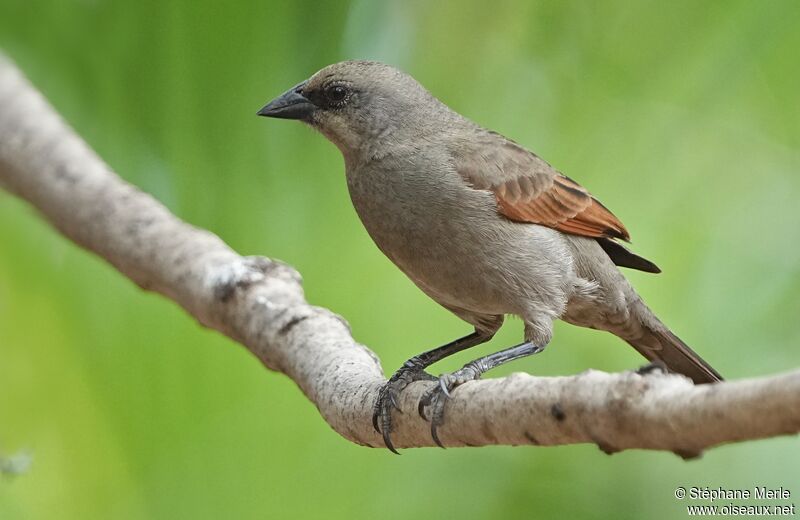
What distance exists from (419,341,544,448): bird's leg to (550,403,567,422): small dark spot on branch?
575mm

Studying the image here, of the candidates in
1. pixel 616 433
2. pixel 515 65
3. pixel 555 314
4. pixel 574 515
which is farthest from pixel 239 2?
pixel 616 433

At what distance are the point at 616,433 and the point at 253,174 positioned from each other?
7.28ft

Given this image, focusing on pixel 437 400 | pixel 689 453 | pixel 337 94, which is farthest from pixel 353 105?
pixel 689 453

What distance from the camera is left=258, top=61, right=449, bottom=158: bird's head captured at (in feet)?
11.7

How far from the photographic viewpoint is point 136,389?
328 centimetres

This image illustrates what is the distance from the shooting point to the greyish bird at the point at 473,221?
3.26m

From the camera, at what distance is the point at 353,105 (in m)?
3.61

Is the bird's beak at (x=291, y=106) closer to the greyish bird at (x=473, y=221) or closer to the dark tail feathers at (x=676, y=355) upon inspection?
the greyish bird at (x=473, y=221)

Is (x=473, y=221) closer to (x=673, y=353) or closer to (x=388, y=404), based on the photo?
(x=388, y=404)

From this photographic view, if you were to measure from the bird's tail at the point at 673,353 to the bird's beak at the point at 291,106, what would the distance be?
1425mm

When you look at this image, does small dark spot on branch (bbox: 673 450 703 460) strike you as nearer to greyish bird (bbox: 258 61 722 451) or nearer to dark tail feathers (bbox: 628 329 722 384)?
greyish bird (bbox: 258 61 722 451)

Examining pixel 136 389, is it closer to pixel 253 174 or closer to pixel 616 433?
pixel 253 174

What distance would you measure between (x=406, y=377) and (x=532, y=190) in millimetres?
807

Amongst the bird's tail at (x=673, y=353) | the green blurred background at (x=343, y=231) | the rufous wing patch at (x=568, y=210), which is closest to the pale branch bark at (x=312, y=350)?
the green blurred background at (x=343, y=231)
